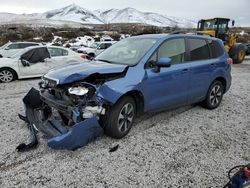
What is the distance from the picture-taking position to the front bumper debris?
11.6 feet

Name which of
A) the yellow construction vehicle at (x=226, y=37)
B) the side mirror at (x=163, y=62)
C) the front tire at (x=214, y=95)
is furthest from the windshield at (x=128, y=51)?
the yellow construction vehicle at (x=226, y=37)

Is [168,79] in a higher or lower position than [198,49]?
lower

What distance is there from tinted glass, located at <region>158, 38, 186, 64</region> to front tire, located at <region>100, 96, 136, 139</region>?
3.69ft

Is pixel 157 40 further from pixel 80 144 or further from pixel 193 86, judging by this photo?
pixel 80 144

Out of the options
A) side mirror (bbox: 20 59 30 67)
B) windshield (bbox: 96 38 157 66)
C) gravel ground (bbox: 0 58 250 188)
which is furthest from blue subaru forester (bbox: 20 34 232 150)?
side mirror (bbox: 20 59 30 67)

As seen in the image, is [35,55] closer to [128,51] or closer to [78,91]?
[128,51]

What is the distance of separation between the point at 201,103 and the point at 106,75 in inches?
122

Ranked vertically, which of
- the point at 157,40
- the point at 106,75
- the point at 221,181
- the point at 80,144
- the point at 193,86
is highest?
the point at 157,40

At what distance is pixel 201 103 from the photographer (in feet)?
20.2

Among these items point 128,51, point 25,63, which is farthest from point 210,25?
point 128,51

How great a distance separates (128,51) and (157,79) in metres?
0.87

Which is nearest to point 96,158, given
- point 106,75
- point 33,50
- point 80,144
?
point 80,144

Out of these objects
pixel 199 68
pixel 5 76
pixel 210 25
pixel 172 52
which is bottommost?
pixel 5 76

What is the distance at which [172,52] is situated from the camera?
4922 millimetres
